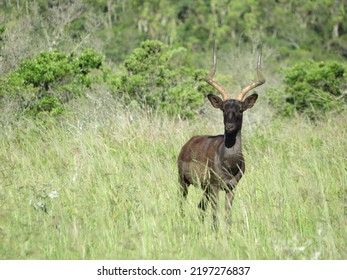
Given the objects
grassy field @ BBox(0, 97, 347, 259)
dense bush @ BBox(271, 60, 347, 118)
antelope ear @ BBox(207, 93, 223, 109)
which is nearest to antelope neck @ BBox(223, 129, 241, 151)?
antelope ear @ BBox(207, 93, 223, 109)

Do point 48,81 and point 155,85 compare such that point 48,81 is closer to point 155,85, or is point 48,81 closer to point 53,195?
point 155,85

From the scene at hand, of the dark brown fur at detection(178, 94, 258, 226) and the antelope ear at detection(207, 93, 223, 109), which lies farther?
the antelope ear at detection(207, 93, 223, 109)

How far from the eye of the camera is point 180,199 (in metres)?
6.79

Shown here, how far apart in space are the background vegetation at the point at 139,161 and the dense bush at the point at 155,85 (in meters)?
0.03

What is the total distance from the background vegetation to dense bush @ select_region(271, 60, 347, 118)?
1.4 inches

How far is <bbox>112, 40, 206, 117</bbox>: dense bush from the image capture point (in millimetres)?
13922

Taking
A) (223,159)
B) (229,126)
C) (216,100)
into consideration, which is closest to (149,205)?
(229,126)

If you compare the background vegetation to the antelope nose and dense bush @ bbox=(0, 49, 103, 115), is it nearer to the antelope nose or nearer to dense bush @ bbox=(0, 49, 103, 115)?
dense bush @ bbox=(0, 49, 103, 115)

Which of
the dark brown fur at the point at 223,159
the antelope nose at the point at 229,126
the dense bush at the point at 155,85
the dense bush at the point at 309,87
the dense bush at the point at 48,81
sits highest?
the antelope nose at the point at 229,126

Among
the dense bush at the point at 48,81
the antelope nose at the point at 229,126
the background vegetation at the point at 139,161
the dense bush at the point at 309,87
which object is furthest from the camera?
the dense bush at the point at 309,87

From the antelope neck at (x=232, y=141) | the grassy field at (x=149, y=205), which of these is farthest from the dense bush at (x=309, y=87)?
the antelope neck at (x=232, y=141)

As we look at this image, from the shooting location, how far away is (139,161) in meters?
8.80

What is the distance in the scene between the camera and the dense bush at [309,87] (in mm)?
17031

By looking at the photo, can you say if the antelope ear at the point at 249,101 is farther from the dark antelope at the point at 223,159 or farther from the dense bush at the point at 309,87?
the dense bush at the point at 309,87
